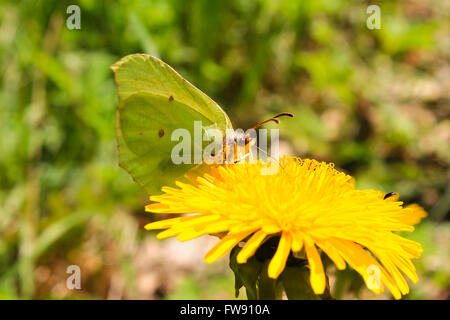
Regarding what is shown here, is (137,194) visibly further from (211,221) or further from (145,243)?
(211,221)

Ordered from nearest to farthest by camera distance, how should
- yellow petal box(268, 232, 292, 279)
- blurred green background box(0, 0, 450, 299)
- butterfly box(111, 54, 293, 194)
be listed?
yellow petal box(268, 232, 292, 279) → butterfly box(111, 54, 293, 194) → blurred green background box(0, 0, 450, 299)

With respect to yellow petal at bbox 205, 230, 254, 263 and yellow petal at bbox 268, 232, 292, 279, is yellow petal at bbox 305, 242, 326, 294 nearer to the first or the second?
yellow petal at bbox 268, 232, 292, 279

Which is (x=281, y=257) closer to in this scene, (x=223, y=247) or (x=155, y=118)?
(x=223, y=247)

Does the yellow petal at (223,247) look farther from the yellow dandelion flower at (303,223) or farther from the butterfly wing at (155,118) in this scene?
the butterfly wing at (155,118)

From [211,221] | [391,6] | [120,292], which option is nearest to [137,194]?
[120,292]

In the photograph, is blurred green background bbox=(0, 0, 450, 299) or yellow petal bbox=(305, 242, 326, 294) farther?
blurred green background bbox=(0, 0, 450, 299)

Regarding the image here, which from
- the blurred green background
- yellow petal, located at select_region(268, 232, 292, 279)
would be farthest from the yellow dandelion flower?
the blurred green background

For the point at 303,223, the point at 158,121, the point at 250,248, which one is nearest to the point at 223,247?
the point at 250,248
